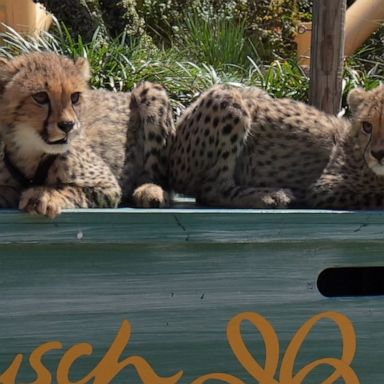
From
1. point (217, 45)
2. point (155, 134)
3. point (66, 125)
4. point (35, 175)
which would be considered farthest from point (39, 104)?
point (217, 45)

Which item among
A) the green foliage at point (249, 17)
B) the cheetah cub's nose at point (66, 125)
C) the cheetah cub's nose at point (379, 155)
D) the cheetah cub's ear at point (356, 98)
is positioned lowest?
the green foliage at point (249, 17)

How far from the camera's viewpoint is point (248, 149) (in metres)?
3.67

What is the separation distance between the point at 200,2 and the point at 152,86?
672cm

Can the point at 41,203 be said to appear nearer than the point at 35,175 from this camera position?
Yes

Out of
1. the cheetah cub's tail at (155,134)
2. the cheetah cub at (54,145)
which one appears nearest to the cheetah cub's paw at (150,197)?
the cheetah cub at (54,145)

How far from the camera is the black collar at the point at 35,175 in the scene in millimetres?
3059

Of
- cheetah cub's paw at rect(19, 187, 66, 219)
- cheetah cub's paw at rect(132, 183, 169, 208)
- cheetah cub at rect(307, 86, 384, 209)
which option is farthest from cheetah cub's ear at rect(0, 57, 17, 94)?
cheetah cub at rect(307, 86, 384, 209)

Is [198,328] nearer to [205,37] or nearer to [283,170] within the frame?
[283,170]

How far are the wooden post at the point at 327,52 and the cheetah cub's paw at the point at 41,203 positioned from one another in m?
2.12

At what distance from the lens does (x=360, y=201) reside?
11.1 feet

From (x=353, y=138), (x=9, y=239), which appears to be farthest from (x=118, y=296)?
(x=353, y=138)

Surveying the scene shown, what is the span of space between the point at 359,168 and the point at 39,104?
134 cm

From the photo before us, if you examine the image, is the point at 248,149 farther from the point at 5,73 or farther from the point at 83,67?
the point at 5,73

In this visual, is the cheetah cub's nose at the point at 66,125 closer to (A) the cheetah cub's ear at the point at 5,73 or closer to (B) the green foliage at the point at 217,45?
(A) the cheetah cub's ear at the point at 5,73
